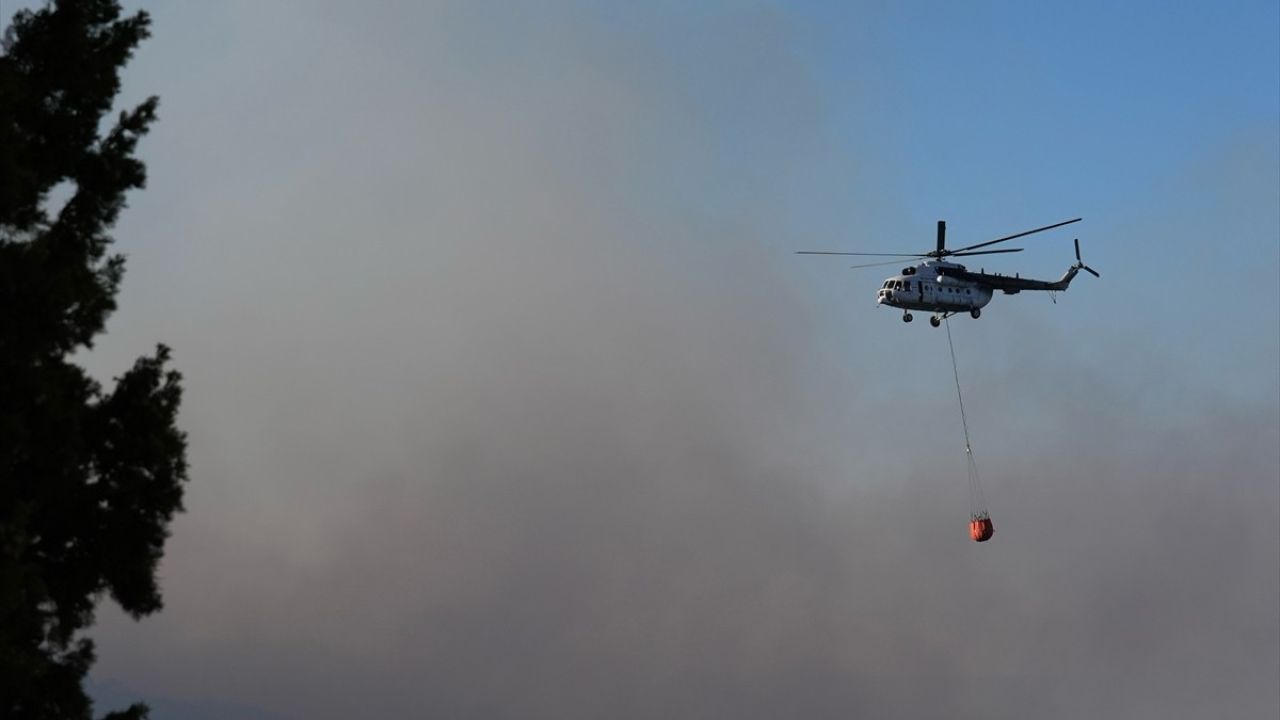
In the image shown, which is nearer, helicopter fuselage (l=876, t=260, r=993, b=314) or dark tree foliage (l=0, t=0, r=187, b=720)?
dark tree foliage (l=0, t=0, r=187, b=720)

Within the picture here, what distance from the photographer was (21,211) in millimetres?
32438

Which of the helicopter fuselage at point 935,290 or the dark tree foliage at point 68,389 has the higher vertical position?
the helicopter fuselage at point 935,290

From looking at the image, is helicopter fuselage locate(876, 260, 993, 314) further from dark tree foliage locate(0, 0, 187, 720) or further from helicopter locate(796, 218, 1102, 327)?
dark tree foliage locate(0, 0, 187, 720)

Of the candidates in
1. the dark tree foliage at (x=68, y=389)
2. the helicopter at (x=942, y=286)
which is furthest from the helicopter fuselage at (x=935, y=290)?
the dark tree foliage at (x=68, y=389)

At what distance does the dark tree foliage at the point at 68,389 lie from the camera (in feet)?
103

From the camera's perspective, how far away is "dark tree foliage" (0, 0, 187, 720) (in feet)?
103

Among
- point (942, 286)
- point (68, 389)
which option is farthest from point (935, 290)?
point (68, 389)

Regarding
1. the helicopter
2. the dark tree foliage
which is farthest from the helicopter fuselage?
the dark tree foliage

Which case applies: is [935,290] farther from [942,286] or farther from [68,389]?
[68,389]

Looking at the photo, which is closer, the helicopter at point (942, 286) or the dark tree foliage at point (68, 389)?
the dark tree foliage at point (68, 389)

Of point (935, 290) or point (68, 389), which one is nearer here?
point (68, 389)

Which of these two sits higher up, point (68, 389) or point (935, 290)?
point (935, 290)

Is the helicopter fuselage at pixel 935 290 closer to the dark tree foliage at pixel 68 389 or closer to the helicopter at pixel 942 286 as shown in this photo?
the helicopter at pixel 942 286

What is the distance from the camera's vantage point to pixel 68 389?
107 feet
